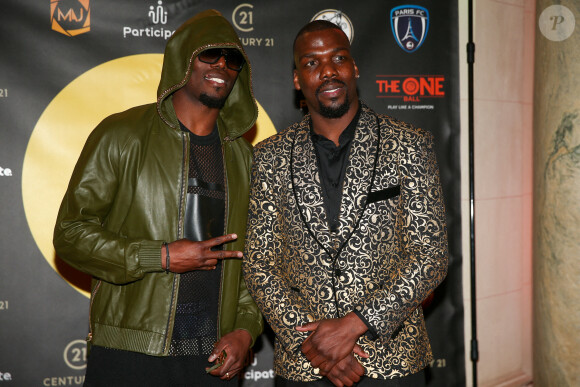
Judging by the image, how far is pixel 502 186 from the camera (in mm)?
3887

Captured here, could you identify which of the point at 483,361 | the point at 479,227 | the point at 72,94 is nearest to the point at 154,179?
the point at 72,94

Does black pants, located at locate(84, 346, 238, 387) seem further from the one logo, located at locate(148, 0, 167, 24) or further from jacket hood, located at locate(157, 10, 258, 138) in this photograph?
the one logo, located at locate(148, 0, 167, 24)

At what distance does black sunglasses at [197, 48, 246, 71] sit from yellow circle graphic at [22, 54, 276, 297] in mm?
1073

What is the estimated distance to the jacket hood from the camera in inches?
96.2

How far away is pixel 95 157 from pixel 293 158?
850 mm

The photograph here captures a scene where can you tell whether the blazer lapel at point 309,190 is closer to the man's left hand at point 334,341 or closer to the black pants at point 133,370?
the man's left hand at point 334,341

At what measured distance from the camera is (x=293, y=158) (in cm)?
219

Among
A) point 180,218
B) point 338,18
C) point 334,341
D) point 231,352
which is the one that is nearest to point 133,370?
point 231,352

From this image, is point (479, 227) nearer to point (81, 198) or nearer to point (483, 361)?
point (483, 361)

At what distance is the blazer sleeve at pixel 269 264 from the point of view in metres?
1.98

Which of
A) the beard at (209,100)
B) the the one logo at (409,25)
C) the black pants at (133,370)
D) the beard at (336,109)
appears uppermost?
the the one logo at (409,25)

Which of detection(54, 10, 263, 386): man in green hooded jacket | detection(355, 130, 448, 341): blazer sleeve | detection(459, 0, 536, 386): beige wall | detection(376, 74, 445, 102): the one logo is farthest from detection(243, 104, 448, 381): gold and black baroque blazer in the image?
detection(459, 0, 536, 386): beige wall

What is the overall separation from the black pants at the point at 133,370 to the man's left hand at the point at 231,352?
15 cm

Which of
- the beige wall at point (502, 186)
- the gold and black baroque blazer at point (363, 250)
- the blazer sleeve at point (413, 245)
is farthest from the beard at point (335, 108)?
the beige wall at point (502, 186)
